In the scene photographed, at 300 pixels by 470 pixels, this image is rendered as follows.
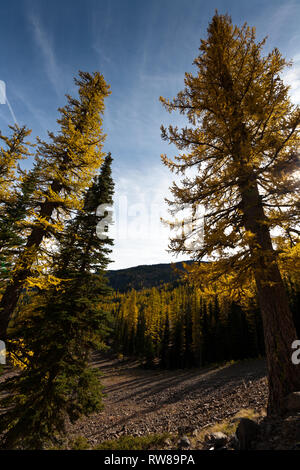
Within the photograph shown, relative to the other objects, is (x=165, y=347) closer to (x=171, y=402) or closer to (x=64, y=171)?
(x=171, y=402)

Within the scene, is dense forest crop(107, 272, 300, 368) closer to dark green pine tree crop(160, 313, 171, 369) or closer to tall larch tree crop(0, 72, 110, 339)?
dark green pine tree crop(160, 313, 171, 369)

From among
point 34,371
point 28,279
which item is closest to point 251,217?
point 28,279

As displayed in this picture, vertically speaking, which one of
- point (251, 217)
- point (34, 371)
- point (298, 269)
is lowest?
point (34, 371)

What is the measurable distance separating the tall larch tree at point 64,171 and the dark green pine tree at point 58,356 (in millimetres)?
1165

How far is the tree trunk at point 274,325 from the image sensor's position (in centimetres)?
436

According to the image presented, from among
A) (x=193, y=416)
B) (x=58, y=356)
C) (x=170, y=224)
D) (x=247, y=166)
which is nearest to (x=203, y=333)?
(x=193, y=416)

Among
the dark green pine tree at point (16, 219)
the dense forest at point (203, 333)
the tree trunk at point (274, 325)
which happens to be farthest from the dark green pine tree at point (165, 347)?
the tree trunk at point (274, 325)

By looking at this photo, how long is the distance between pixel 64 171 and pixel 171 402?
25007 mm

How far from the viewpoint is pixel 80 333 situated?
1032 cm

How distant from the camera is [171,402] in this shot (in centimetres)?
2075
